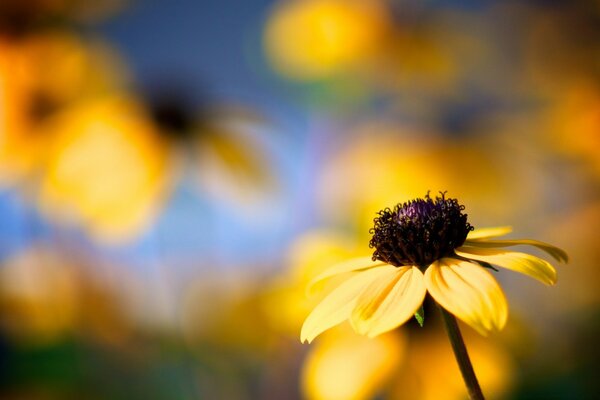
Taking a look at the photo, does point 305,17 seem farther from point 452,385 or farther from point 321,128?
point 452,385

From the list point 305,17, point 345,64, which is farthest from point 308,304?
point 305,17

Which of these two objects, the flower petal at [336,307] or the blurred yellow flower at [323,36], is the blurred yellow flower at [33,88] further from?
the flower petal at [336,307]

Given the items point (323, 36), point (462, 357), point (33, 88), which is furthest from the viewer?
point (323, 36)

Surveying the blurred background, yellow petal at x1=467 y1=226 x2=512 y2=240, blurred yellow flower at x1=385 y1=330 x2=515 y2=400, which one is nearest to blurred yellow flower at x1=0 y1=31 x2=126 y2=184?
the blurred background

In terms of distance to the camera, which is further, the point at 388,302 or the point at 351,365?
the point at 351,365

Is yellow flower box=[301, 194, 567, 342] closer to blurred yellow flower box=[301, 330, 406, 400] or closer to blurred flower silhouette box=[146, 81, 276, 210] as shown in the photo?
blurred yellow flower box=[301, 330, 406, 400]

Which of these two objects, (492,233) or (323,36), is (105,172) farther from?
(492,233)

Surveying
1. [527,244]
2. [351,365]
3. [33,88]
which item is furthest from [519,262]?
[33,88]
